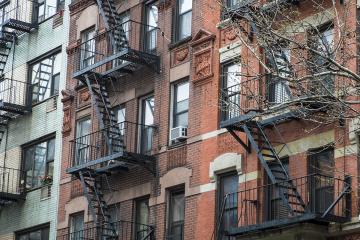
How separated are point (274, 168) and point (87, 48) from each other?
1101 centimetres

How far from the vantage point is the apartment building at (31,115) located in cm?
3569

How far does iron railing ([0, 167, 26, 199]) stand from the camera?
3697 centimetres

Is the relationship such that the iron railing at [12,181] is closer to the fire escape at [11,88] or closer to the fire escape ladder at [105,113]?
the fire escape at [11,88]

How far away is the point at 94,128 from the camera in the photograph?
3338 cm

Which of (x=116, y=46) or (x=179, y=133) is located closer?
(x=179, y=133)

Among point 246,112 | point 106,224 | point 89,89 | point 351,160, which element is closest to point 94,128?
point 89,89

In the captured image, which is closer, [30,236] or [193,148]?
[193,148]

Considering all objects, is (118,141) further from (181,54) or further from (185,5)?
(185,5)

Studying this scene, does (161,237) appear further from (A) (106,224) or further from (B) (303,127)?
(B) (303,127)

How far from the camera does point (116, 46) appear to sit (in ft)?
103

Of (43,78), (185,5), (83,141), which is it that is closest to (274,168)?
(185,5)

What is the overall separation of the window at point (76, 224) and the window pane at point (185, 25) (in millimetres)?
7026

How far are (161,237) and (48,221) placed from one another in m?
6.74

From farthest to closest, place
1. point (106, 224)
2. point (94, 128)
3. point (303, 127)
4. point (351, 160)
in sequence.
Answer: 1. point (94, 128)
2. point (106, 224)
3. point (303, 127)
4. point (351, 160)
